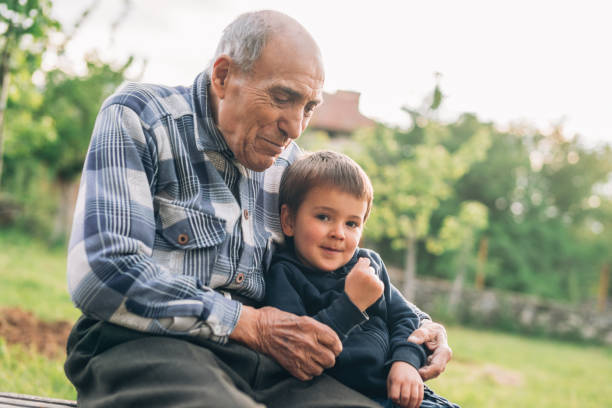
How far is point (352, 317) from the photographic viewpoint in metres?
1.94

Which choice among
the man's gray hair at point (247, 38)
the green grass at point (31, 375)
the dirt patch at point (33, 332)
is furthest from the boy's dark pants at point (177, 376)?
the dirt patch at point (33, 332)

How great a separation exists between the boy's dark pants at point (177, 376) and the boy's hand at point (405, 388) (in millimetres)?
133

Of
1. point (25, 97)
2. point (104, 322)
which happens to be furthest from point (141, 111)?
point (25, 97)

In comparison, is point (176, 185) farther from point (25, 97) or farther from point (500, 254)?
point (500, 254)

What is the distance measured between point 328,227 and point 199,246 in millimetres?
587

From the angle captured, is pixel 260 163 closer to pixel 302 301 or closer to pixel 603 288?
pixel 302 301

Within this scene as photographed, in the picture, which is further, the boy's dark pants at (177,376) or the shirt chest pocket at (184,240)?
the shirt chest pocket at (184,240)

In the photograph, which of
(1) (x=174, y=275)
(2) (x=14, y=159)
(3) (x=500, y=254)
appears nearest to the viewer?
(1) (x=174, y=275)

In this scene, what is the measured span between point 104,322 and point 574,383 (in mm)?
8576

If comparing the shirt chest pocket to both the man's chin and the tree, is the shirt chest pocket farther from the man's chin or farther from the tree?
the tree

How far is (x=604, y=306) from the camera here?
15.9 metres

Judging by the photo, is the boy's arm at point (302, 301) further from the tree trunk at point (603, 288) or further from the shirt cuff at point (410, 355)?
the tree trunk at point (603, 288)

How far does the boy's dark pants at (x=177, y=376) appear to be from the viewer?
1.55 meters

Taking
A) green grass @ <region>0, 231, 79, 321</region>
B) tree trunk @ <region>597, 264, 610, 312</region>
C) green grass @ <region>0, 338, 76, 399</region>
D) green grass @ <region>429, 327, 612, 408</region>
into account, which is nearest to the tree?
green grass @ <region>0, 338, 76, 399</region>
